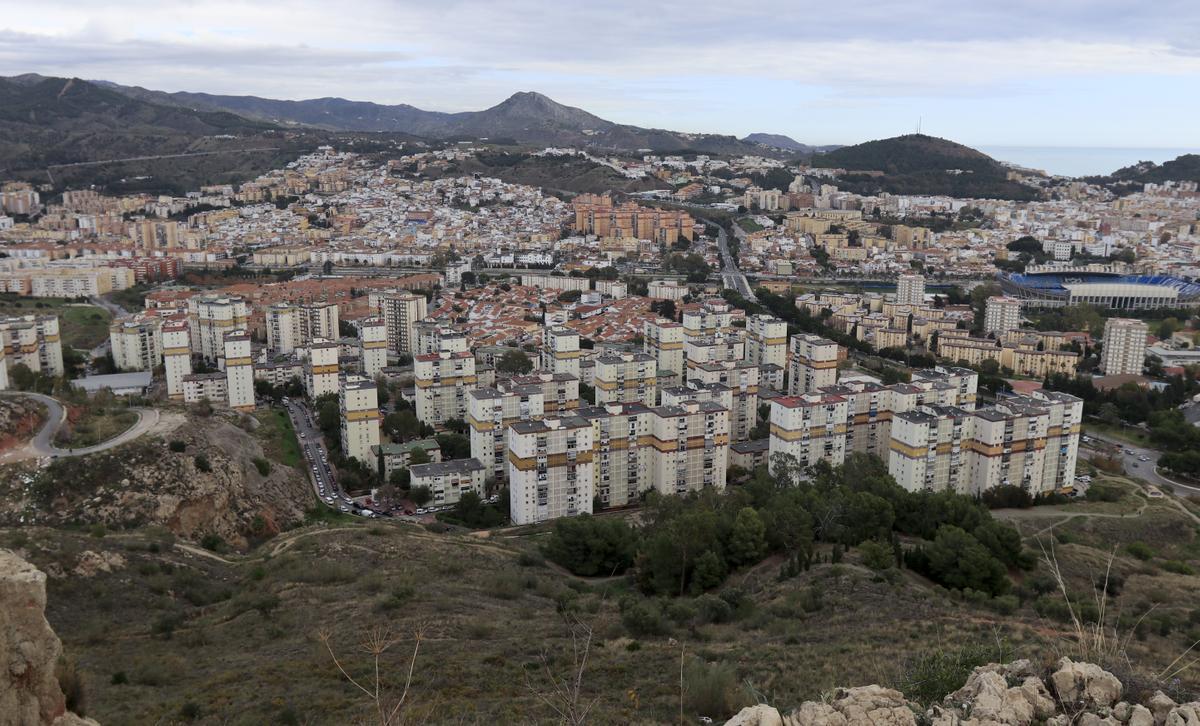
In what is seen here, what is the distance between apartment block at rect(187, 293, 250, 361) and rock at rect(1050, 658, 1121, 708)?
18968 mm

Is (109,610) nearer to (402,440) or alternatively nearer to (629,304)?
(402,440)

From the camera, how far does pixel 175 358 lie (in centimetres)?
1717

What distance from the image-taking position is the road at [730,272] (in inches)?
1152

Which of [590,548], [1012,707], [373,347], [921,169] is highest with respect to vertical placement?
[921,169]

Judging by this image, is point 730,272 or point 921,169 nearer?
point 730,272

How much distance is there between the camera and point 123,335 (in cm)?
1909

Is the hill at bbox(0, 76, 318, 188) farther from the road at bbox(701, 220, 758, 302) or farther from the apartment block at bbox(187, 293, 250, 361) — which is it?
A: the apartment block at bbox(187, 293, 250, 361)

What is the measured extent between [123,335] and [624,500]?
41.4 feet

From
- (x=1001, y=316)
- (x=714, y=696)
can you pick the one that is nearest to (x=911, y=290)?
(x=1001, y=316)

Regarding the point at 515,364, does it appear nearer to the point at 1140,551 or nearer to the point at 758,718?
the point at 1140,551

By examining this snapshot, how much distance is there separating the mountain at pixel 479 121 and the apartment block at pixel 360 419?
205 ft

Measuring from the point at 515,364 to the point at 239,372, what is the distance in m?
5.50

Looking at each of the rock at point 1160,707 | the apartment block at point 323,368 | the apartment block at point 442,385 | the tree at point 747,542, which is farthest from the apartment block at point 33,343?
the rock at point 1160,707

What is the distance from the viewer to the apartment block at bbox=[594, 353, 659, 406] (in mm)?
15305
